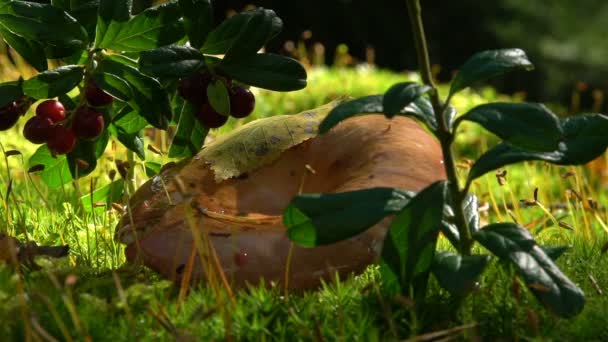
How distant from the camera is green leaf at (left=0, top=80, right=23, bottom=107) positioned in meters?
2.20

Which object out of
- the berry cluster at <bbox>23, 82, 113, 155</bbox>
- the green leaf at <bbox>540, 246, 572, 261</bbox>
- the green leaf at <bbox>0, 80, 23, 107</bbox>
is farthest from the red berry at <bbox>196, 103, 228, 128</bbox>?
the green leaf at <bbox>540, 246, 572, 261</bbox>

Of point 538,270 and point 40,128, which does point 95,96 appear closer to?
point 40,128

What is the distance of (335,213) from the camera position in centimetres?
181

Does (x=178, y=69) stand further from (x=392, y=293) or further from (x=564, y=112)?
(x=564, y=112)

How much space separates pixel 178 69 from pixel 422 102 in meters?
0.58

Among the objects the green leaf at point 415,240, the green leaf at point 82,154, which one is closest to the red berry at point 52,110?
the green leaf at point 82,154

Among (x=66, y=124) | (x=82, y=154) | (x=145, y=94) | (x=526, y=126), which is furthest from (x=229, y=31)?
(x=526, y=126)

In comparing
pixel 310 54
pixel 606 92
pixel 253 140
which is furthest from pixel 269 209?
pixel 606 92

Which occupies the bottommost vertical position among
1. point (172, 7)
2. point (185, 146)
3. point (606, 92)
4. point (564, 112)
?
point (606, 92)

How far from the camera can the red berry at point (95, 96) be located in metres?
2.20

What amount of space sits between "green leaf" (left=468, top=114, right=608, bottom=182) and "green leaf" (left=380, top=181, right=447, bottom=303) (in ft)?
0.36

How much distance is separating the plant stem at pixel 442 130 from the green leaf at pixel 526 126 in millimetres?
109

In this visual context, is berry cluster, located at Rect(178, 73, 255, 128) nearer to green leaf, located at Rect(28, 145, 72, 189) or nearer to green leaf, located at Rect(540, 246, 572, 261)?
green leaf, located at Rect(28, 145, 72, 189)

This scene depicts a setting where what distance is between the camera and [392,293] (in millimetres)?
1945
